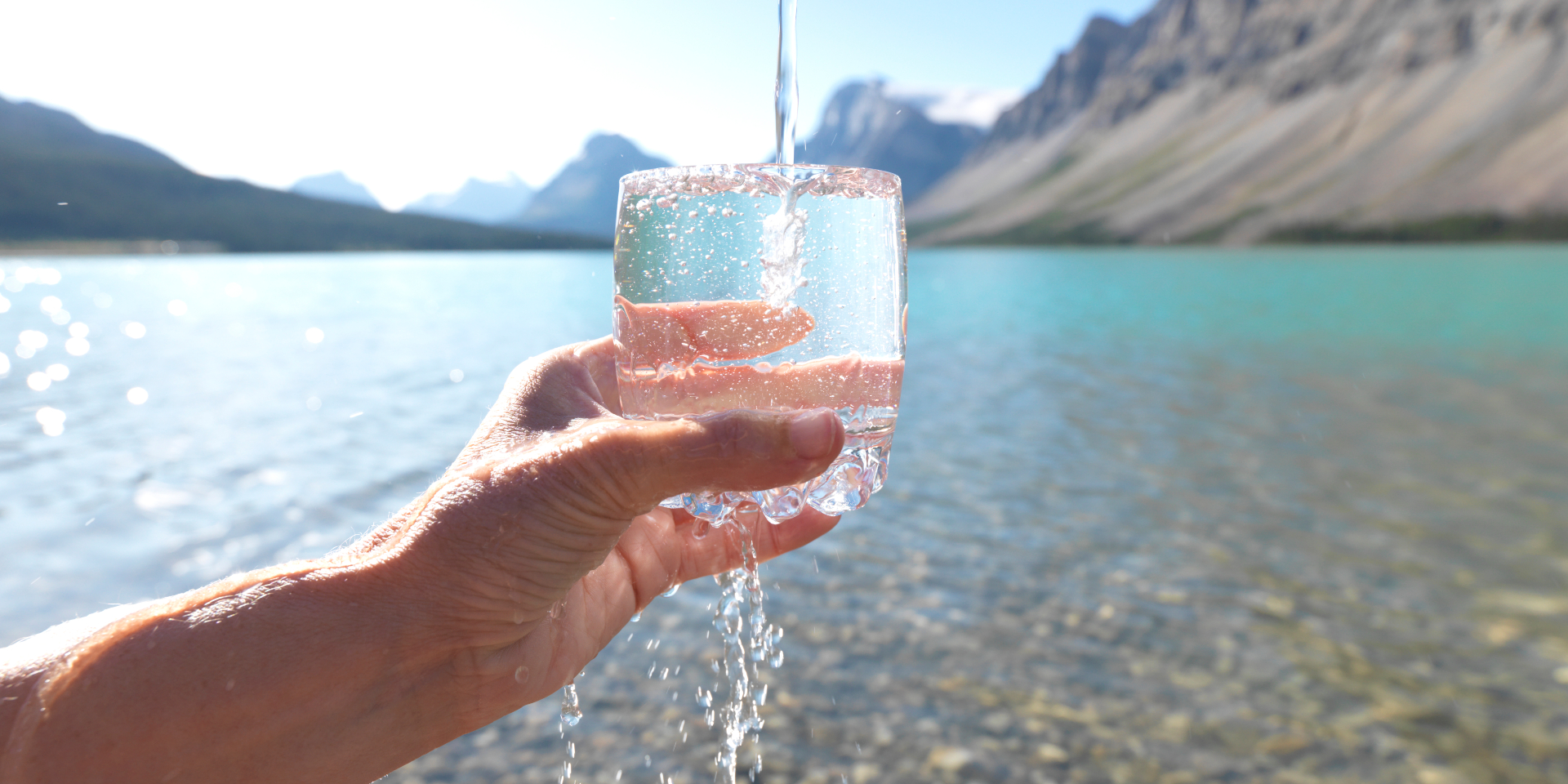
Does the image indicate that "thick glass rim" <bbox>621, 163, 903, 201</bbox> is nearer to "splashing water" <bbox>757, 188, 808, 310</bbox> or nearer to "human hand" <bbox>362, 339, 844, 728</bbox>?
"splashing water" <bbox>757, 188, 808, 310</bbox>

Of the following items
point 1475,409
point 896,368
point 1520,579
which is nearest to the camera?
point 896,368

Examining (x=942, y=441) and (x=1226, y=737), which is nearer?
(x=1226, y=737)

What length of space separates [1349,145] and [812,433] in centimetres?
17299

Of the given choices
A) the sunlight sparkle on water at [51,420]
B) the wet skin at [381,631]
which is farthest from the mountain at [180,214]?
the wet skin at [381,631]

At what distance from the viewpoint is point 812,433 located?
1944 mm

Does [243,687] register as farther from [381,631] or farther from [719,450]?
[719,450]

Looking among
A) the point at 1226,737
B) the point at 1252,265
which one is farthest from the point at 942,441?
the point at 1252,265

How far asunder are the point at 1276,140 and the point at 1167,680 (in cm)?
17912

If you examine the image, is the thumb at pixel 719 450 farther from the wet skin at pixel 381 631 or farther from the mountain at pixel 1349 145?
the mountain at pixel 1349 145

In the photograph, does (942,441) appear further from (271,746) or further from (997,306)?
(997,306)

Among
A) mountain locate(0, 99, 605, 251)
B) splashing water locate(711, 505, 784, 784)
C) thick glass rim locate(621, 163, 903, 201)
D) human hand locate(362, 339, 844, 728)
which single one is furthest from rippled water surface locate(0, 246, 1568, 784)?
mountain locate(0, 99, 605, 251)

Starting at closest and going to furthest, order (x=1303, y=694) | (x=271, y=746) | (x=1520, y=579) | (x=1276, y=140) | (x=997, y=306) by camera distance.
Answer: (x=271, y=746)
(x=1303, y=694)
(x=1520, y=579)
(x=997, y=306)
(x=1276, y=140)

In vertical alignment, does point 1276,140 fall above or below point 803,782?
above

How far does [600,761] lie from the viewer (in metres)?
5.22
